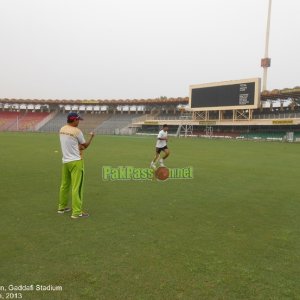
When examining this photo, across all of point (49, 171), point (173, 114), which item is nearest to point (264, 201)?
point (49, 171)

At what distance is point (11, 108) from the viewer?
86188mm

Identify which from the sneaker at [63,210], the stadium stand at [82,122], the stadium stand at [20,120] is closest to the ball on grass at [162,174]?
the sneaker at [63,210]

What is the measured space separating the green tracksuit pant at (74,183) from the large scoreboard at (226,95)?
4850cm

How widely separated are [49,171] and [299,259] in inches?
375

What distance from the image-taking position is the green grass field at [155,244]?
12.2ft

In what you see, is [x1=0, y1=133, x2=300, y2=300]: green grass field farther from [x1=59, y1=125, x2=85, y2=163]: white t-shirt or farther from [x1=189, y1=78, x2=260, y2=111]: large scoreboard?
[x1=189, y1=78, x2=260, y2=111]: large scoreboard

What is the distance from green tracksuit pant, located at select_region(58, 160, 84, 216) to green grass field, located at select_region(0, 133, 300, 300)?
0.93ft

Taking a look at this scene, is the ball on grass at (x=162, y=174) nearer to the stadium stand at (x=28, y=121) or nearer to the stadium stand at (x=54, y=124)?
the stadium stand at (x=54, y=124)

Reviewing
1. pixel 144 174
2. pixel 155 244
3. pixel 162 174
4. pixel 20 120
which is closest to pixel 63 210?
pixel 155 244

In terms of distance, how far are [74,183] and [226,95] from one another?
51.2 meters

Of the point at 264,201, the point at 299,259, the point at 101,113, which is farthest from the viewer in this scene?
the point at 101,113

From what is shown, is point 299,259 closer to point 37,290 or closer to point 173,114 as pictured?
point 37,290

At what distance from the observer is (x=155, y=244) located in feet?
16.1

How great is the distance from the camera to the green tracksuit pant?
20.6 ft
